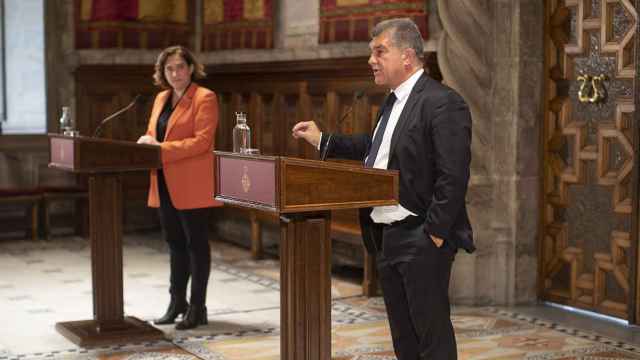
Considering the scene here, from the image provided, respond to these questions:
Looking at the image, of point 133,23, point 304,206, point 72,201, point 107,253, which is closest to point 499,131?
point 107,253

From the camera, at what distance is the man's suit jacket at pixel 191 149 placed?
571cm

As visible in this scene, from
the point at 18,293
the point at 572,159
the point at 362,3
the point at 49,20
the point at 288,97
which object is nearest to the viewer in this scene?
the point at 572,159

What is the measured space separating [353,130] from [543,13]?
1.61 meters

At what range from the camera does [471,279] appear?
22.1ft

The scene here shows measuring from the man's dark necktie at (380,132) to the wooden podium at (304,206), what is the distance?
210 mm

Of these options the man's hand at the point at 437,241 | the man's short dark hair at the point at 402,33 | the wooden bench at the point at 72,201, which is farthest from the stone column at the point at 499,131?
the wooden bench at the point at 72,201

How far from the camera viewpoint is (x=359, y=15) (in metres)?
7.77

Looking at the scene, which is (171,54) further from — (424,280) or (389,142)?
(424,280)

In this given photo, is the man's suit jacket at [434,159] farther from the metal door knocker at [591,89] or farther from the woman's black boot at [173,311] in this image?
the metal door knocker at [591,89]

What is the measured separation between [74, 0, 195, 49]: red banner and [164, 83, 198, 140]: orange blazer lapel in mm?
4345

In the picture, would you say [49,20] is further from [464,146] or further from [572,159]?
[464,146]

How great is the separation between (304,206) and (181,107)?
8.36 feet

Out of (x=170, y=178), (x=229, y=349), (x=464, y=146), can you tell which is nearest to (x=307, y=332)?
(x=464, y=146)

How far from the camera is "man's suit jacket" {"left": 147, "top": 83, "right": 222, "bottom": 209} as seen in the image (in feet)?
18.7
